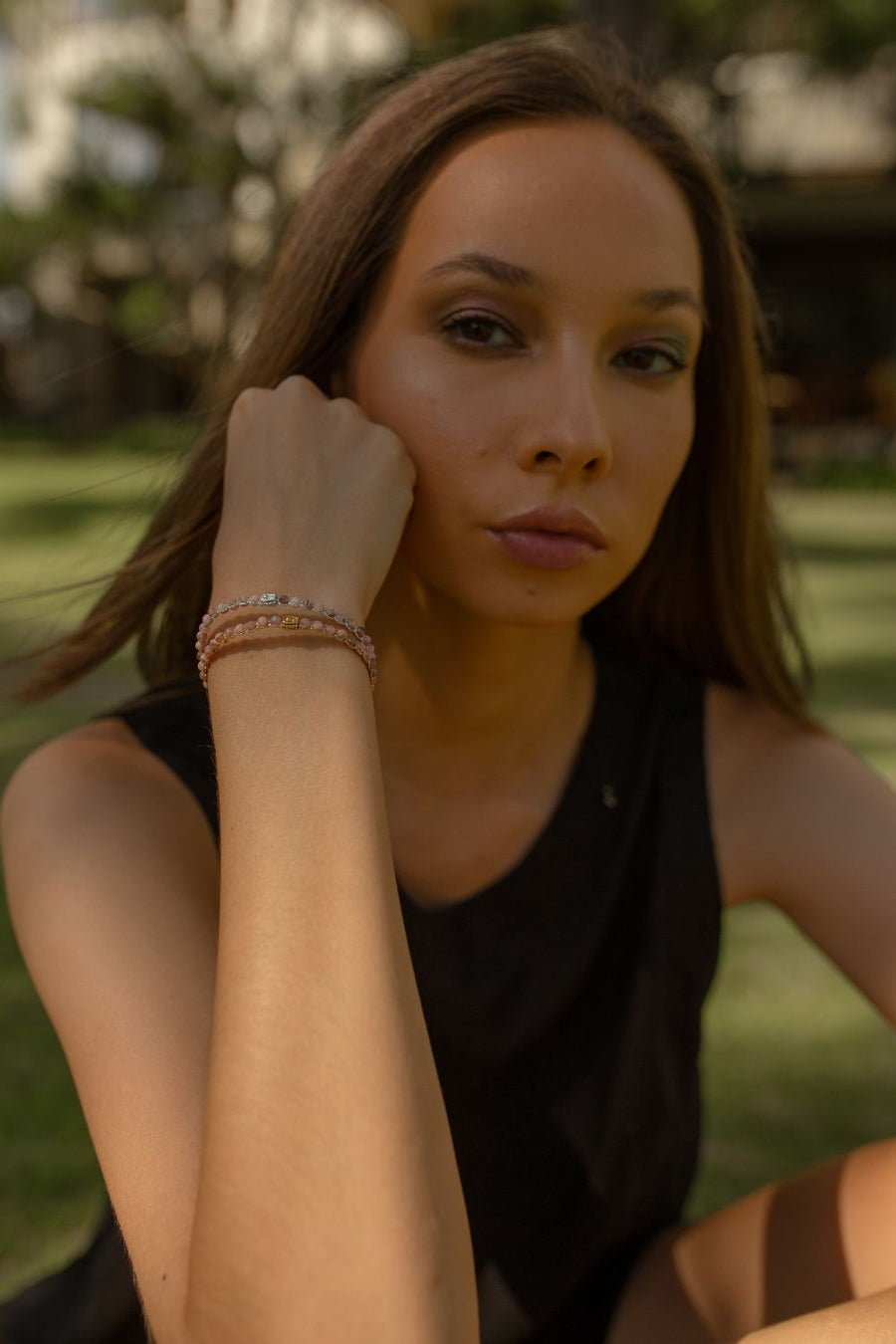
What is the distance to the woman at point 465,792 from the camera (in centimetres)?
128

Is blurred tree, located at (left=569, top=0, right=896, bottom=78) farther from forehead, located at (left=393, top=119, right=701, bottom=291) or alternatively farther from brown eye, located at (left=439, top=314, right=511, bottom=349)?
brown eye, located at (left=439, top=314, right=511, bottom=349)

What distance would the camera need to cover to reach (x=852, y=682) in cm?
692

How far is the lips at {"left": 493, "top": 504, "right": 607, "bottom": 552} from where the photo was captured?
5.27 feet

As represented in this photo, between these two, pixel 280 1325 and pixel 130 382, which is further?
pixel 130 382

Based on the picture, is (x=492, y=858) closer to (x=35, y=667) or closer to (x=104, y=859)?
(x=104, y=859)

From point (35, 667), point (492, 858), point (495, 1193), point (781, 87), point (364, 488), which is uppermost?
point (781, 87)

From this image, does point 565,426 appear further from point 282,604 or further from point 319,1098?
point 319,1098

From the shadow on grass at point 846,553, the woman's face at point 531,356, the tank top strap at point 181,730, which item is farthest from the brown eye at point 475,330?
the shadow on grass at point 846,553

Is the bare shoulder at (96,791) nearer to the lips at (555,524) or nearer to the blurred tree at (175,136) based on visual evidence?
the lips at (555,524)

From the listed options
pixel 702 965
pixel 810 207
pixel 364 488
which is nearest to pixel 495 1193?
pixel 702 965

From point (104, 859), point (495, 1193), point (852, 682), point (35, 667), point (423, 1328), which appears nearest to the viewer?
point (423, 1328)

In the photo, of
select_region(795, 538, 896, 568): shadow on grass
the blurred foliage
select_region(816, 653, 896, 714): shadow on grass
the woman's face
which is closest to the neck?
the woman's face

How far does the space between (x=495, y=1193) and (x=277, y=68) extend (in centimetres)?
2065

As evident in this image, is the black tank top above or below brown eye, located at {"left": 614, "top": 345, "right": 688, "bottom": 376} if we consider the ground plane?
below
